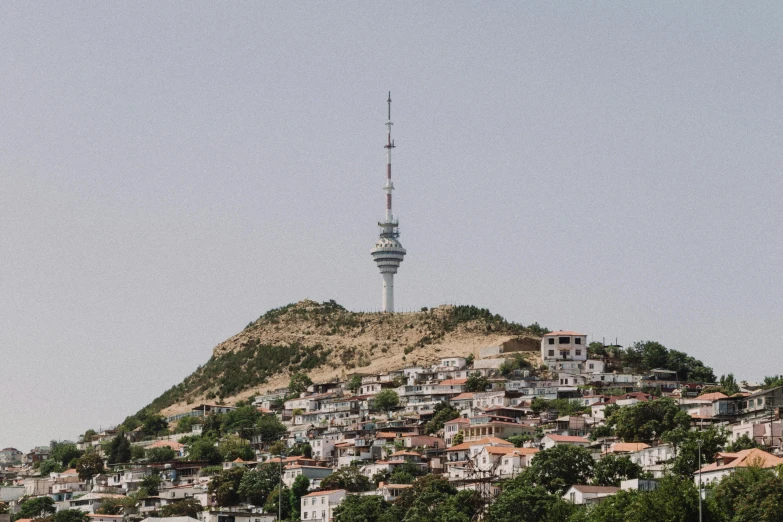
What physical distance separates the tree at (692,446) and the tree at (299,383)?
53.6 meters

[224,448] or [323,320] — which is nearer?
[224,448]

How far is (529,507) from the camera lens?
83.3 metres

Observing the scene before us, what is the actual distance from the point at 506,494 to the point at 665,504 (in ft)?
43.4

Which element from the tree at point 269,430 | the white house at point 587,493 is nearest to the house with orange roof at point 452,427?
the tree at point 269,430

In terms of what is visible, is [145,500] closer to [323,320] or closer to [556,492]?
[556,492]

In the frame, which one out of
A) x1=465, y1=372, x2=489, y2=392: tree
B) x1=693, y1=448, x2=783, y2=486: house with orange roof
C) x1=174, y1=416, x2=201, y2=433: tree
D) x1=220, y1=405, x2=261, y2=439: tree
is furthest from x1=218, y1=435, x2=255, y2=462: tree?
x1=693, y1=448, x2=783, y2=486: house with orange roof

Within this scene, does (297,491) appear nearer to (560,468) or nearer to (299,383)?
(560,468)

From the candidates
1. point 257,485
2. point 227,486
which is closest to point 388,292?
point 227,486

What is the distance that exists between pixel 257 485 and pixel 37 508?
60.2 ft

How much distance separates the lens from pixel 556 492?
88688 mm

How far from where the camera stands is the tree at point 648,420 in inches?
3957

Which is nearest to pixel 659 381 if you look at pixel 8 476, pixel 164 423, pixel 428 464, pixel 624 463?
pixel 428 464

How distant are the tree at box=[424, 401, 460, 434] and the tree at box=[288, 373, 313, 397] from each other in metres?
23.1

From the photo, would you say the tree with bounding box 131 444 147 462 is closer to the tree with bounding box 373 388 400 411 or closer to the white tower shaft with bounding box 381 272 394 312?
the tree with bounding box 373 388 400 411
